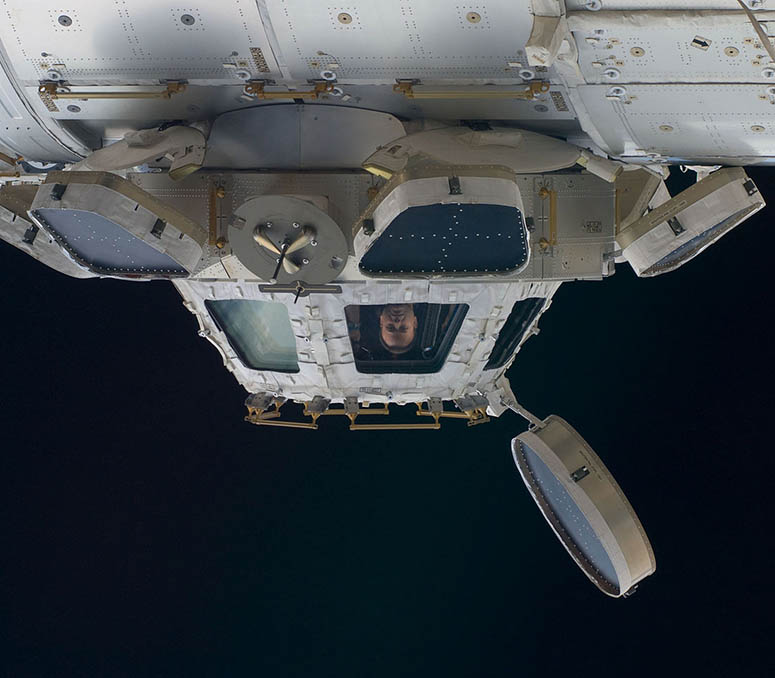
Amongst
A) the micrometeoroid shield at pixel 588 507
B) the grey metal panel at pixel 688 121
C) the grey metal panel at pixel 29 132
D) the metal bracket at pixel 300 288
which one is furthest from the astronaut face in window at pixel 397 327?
the grey metal panel at pixel 29 132

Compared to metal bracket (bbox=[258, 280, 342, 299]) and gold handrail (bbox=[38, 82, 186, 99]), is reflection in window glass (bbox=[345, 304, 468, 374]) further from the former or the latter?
gold handrail (bbox=[38, 82, 186, 99])

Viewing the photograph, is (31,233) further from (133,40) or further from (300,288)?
(300,288)

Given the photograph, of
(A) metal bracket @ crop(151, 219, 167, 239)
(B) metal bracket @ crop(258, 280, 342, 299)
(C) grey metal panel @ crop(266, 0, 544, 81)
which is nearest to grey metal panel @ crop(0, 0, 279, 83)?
(C) grey metal panel @ crop(266, 0, 544, 81)

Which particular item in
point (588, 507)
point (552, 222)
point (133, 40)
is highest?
point (133, 40)

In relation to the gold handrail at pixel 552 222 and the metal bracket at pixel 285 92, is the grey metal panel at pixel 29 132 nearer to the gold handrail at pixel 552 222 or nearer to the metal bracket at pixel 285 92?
the metal bracket at pixel 285 92

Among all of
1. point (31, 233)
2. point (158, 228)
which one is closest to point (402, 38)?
point (158, 228)

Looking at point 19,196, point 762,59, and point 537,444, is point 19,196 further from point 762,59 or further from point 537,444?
point 762,59
